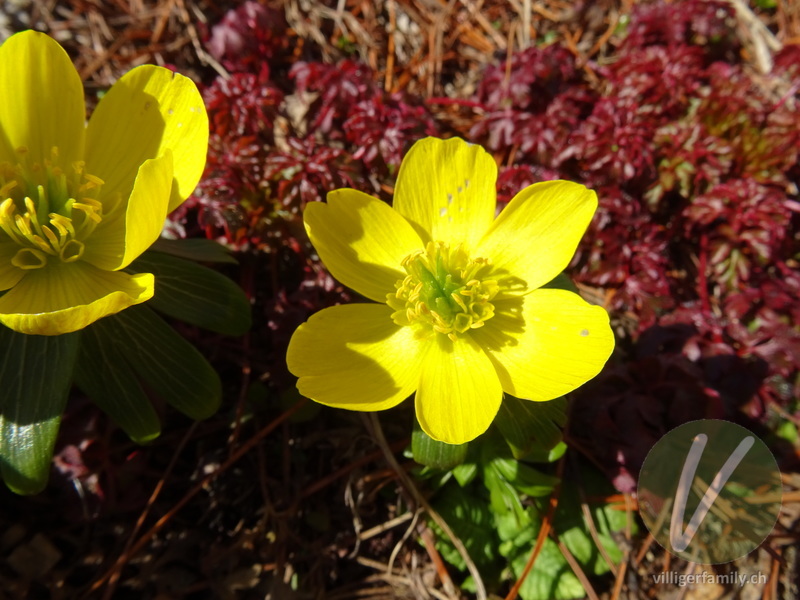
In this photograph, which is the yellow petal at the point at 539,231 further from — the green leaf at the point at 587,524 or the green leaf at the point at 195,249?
the green leaf at the point at 587,524

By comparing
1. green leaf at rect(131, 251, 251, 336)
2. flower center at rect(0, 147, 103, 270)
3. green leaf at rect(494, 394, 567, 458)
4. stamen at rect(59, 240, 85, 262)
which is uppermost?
flower center at rect(0, 147, 103, 270)

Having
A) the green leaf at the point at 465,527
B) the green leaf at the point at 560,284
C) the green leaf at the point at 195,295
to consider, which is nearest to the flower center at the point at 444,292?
the green leaf at the point at 560,284

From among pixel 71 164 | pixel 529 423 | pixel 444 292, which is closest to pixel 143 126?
pixel 71 164

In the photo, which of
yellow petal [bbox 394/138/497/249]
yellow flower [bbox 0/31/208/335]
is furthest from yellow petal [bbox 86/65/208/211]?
yellow petal [bbox 394/138/497/249]

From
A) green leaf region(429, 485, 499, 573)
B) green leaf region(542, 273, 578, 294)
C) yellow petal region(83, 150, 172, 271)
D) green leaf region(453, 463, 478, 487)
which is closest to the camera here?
yellow petal region(83, 150, 172, 271)

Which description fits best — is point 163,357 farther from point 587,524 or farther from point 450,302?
point 587,524

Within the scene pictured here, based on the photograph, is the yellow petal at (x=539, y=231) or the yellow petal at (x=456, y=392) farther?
the yellow petal at (x=539, y=231)

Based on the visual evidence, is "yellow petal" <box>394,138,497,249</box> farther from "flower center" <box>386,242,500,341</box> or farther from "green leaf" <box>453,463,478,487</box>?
"green leaf" <box>453,463,478,487</box>
